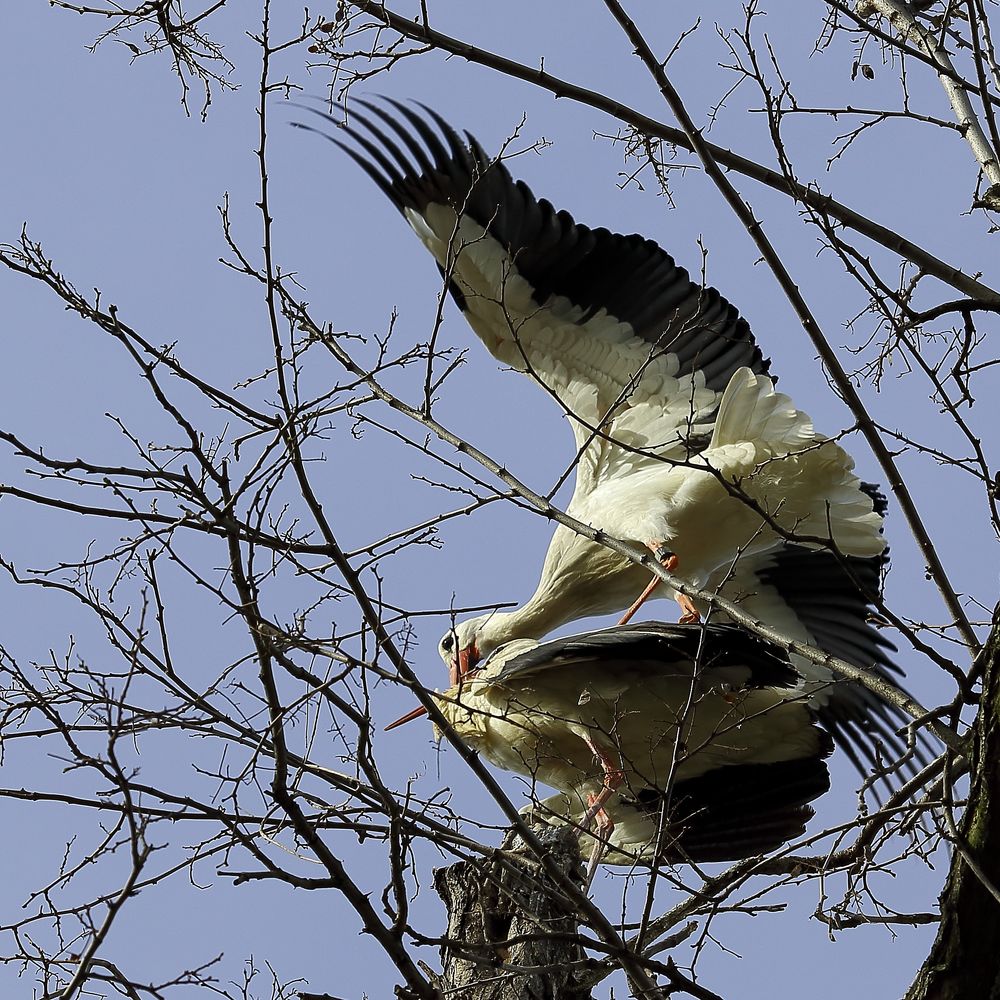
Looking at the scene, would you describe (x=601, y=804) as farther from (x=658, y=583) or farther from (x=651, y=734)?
(x=658, y=583)

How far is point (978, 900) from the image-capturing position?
7.83 ft

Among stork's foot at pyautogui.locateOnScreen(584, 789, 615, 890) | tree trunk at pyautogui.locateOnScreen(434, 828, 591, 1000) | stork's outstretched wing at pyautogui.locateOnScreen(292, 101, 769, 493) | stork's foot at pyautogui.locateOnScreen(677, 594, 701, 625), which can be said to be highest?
stork's outstretched wing at pyautogui.locateOnScreen(292, 101, 769, 493)

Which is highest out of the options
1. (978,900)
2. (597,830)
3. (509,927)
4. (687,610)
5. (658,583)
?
(658,583)

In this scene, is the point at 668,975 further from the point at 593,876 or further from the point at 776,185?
the point at 776,185

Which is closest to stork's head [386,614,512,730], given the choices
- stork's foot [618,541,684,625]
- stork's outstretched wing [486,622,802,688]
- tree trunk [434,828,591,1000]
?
stork's foot [618,541,684,625]

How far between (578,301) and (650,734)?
232 centimetres

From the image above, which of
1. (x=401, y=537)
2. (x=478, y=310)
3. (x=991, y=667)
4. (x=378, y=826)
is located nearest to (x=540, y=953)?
(x=378, y=826)

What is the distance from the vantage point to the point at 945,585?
3207 mm

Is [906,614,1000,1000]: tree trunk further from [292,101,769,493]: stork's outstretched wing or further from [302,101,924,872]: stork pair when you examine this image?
[292,101,769,493]: stork's outstretched wing

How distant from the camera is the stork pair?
521 centimetres

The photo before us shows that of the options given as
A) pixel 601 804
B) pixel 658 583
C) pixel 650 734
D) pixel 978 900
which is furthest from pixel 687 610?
pixel 978 900

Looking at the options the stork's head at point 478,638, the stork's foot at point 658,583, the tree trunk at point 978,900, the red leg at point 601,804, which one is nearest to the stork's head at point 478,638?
the stork's head at point 478,638

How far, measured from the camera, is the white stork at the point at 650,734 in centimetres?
451

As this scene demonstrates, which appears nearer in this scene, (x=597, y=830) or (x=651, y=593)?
(x=597, y=830)
